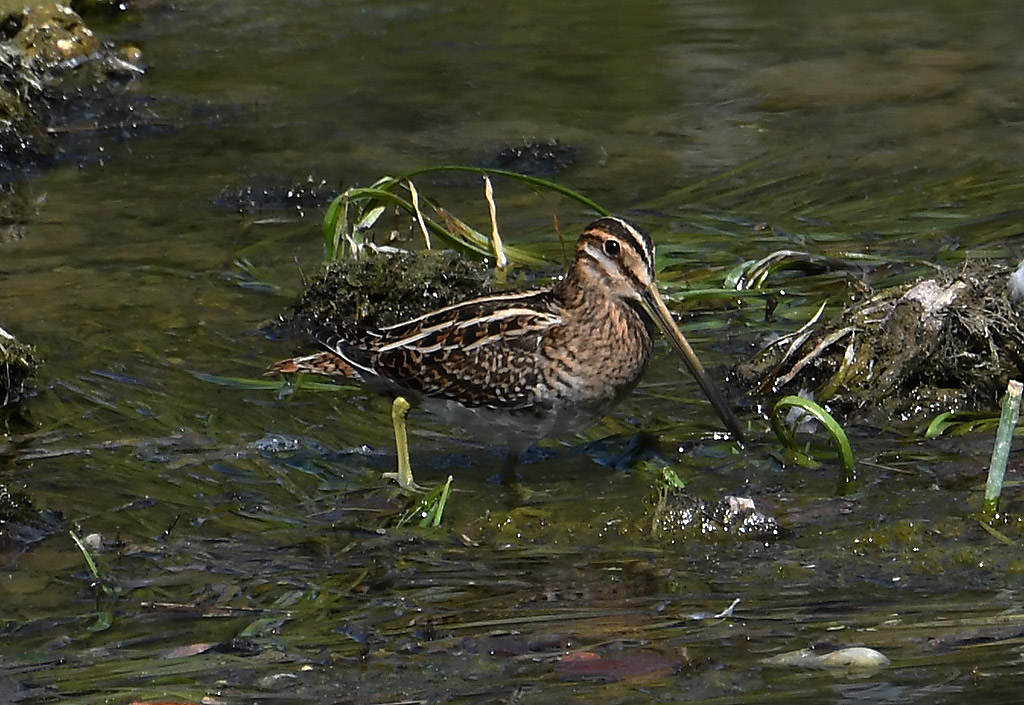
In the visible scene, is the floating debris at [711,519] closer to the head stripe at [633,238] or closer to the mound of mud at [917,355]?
the head stripe at [633,238]

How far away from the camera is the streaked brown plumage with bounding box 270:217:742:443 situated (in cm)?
552

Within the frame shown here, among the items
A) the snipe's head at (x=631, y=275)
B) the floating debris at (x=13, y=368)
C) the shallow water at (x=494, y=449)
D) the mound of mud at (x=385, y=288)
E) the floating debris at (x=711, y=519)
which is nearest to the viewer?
the shallow water at (x=494, y=449)

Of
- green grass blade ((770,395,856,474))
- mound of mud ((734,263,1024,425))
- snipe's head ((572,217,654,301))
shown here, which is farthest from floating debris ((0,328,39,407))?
green grass blade ((770,395,856,474))

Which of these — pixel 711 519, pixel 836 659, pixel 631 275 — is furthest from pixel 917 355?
pixel 836 659

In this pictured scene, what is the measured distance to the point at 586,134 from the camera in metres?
9.87

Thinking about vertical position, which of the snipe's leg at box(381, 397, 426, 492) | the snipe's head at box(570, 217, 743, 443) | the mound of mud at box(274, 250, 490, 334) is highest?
the snipe's head at box(570, 217, 743, 443)

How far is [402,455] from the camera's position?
5496 millimetres

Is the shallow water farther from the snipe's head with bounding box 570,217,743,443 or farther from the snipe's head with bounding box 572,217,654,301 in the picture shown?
the snipe's head with bounding box 572,217,654,301

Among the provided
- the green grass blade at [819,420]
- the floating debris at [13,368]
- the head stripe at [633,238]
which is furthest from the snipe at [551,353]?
the floating debris at [13,368]

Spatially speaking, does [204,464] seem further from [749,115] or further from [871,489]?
[749,115]

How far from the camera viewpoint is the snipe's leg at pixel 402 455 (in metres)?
5.44

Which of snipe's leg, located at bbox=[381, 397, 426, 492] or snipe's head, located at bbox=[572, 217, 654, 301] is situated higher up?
snipe's head, located at bbox=[572, 217, 654, 301]

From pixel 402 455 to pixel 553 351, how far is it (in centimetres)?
56

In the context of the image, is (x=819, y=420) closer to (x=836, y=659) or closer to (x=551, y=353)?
(x=551, y=353)
